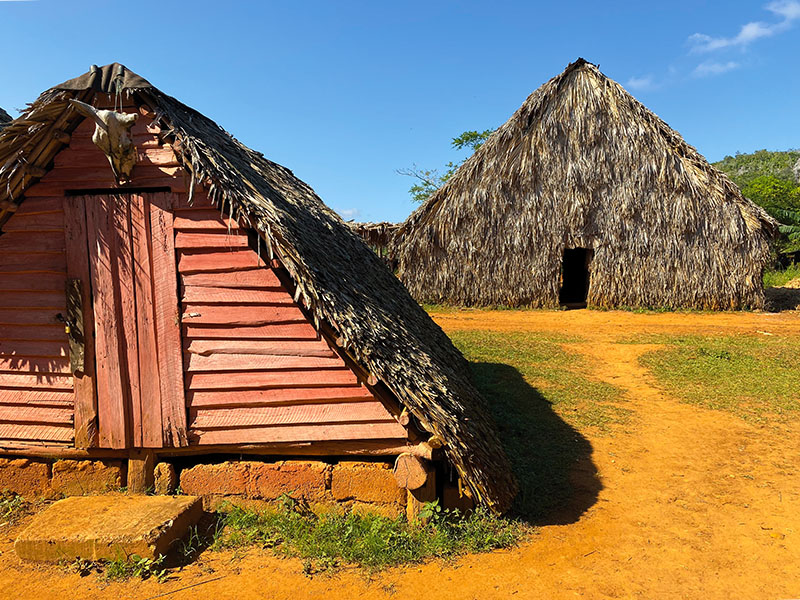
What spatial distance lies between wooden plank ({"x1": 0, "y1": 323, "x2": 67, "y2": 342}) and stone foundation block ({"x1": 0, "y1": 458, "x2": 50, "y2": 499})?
→ 1199 mm

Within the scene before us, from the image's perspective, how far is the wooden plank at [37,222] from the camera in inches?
169

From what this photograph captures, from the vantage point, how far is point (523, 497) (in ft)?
15.0

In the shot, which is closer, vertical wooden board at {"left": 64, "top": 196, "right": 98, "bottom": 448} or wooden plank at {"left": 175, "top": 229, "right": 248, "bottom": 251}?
wooden plank at {"left": 175, "top": 229, "right": 248, "bottom": 251}

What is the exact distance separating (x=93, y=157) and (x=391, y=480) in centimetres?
378

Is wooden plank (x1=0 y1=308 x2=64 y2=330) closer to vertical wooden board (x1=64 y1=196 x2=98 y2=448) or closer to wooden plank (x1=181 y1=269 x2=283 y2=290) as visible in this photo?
vertical wooden board (x1=64 y1=196 x2=98 y2=448)

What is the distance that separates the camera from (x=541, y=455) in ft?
18.6

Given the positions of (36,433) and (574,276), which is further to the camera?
(574,276)

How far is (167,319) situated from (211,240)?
2.62 ft

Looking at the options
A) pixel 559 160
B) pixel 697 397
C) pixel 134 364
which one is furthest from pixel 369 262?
pixel 559 160

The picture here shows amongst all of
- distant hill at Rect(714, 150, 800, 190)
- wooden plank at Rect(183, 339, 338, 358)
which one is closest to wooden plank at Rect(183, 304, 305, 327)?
wooden plank at Rect(183, 339, 338, 358)

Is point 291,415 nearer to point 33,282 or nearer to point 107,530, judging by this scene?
point 107,530

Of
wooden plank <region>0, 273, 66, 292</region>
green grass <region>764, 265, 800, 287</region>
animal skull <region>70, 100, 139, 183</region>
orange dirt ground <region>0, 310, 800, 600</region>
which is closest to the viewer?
orange dirt ground <region>0, 310, 800, 600</region>

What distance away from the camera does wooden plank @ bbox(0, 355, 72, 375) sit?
4422 mm

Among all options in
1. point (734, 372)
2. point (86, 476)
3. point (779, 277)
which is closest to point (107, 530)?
point (86, 476)
